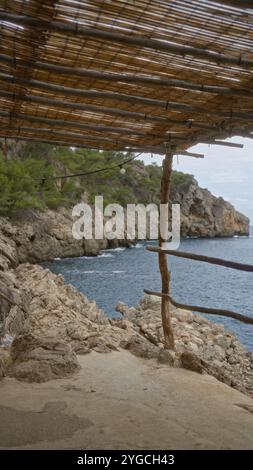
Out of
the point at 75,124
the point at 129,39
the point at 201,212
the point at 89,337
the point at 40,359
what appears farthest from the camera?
the point at 201,212

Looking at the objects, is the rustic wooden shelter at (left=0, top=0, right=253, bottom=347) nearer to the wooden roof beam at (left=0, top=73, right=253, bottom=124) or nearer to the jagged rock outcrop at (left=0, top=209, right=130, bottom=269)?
the wooden roof beam at (left=0, top=73, right=253, bottom=124)

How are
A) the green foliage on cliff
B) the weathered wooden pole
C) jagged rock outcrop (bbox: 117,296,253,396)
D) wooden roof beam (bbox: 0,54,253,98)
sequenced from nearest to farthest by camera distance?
wooden roof beam (bbox: 0,54,253,98), the weathered wooden pole, jagged rock outcrop (bbox: 117,296,253,396), the green foliage on cliff

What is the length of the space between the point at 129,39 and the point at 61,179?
29.8m

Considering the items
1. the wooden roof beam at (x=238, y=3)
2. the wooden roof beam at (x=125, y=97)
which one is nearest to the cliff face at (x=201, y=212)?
the wooden roof beam at (x=125, y=97)

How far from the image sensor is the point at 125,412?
3.25 m

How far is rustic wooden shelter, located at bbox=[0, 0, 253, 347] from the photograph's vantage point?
2127 millimetres

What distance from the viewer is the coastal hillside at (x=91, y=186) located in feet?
78.1

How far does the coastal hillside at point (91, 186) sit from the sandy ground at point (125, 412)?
2740 millimetres

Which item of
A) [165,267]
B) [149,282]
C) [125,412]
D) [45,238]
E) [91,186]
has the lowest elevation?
[149,282]

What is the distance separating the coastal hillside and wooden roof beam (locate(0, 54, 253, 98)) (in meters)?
2.71

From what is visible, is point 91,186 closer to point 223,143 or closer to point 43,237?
point 43,237

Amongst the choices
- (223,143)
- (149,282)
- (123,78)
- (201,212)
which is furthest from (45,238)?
(201,212)

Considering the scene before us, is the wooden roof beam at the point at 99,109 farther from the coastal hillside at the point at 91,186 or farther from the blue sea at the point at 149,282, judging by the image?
the blue sea at the point at 149,282

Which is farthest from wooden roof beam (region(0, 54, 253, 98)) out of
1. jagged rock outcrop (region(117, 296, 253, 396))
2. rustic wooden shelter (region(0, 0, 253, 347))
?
jagged rock outcrop (region(117, 296, 253, 396))
